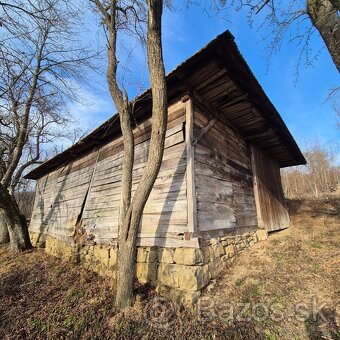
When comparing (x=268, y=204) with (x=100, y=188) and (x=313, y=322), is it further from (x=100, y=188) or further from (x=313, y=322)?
(x=100, y=188)

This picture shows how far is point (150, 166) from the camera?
3.65 m

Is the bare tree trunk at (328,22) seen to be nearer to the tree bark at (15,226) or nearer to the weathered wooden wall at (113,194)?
the weathered wooden wall at (113,194)

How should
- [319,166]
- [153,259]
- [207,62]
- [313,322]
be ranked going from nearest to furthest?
[313,322] → [207,62] → [153,259] → [319,166]

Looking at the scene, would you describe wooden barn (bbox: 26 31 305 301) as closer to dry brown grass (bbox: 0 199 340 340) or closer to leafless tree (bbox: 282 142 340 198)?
dry brown grass (bbox: 0 199 340 340)

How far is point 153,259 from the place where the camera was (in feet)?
14.4

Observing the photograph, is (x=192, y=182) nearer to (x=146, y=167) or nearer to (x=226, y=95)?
(x=146, y=167)

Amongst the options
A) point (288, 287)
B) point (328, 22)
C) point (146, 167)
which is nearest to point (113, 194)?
point (146, 167)

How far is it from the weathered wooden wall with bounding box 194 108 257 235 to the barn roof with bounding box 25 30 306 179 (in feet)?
1.50

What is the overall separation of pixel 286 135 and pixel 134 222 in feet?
20.4

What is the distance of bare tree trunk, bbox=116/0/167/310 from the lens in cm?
350

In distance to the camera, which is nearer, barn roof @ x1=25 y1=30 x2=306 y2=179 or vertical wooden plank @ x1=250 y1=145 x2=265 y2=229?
barn roof @ x1=25 y1=30 x2=306 y2=179

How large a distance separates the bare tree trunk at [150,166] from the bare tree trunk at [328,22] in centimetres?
338

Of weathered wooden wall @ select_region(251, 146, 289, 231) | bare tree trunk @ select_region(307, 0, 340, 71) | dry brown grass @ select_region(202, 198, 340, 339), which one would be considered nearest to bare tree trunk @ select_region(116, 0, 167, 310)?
dry brown grass @ select_region(202, 198, 340, 339)

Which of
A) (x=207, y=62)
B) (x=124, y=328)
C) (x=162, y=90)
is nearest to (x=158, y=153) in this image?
(x=162, y=90)
